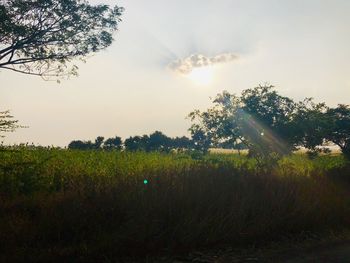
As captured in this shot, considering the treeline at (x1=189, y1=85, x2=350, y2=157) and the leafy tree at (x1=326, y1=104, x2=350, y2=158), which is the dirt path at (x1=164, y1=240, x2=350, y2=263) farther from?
the leafy tree at (x1=326, y1=104, x2=350, y2=158)

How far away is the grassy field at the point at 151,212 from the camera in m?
6.87

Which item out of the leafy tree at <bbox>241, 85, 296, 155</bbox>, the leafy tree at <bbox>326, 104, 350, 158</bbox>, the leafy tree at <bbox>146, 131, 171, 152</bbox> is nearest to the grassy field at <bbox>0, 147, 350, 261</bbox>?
the leafy tree at <bbox>241, 85, 296, 155</bbox>

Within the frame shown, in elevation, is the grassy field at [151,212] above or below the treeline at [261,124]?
below

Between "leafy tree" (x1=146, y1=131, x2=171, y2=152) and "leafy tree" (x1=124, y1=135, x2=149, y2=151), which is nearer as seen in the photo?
"leafy tree" (x1=124, y1=135, x2=149, y2=151)

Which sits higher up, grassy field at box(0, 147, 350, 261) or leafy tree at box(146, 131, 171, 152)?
leafy tree at box(146, 131, 171, 152)

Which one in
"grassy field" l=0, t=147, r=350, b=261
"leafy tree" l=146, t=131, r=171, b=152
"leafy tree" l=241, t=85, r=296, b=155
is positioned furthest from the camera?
"leafy tree" l=146, t=131, r=171, b=152

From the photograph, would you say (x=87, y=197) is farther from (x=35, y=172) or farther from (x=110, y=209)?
(x=35, y=172)

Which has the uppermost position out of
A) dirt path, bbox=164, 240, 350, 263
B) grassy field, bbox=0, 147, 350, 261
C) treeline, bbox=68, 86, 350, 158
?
treeline, bbox=68, 86, 350, 158

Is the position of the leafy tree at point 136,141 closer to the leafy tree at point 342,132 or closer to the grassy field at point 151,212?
the leafy tree at point 342,132

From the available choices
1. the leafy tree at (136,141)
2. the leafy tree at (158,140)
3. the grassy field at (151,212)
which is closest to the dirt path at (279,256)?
the grassy field at (151,212)

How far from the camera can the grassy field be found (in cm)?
687

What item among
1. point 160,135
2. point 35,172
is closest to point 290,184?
point 35,172

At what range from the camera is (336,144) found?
129ft

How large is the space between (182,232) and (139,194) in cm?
123
